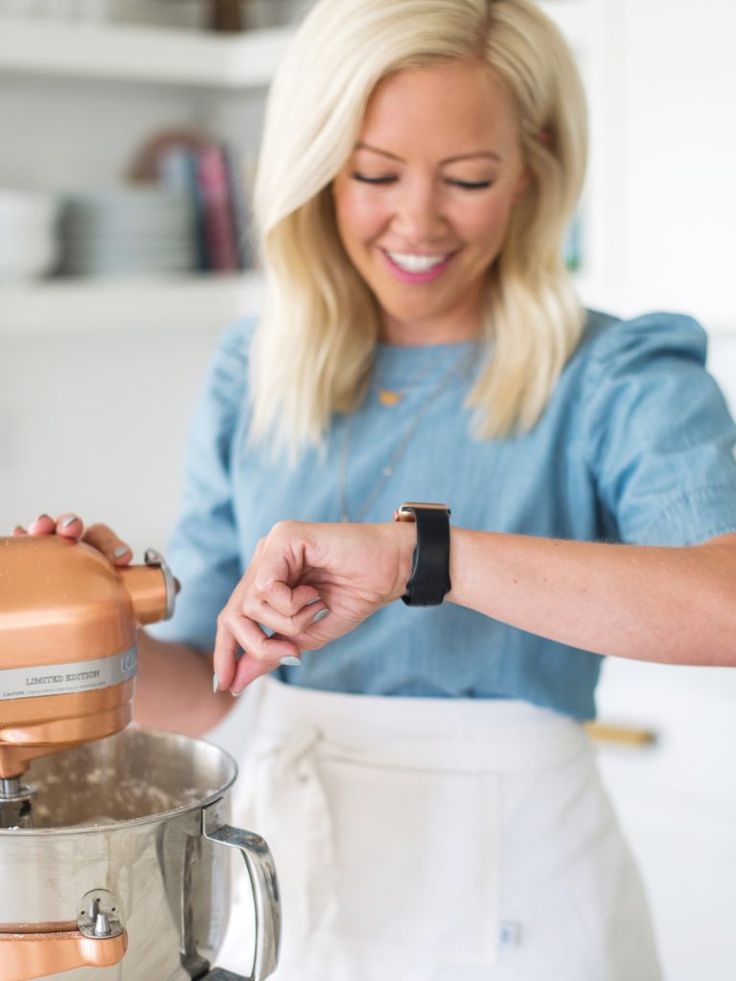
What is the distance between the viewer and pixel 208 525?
1399 millimetres

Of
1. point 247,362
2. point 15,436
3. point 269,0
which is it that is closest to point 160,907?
point 247,362

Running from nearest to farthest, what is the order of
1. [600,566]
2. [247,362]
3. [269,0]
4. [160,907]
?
[160,907]
[600,566]
[247,362]
[269,0]

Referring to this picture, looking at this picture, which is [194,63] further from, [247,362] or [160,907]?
[160,907]

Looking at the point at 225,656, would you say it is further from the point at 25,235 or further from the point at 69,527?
→ the point at 25,235

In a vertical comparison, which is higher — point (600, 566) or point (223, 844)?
point (600, 566)

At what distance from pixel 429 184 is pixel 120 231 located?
1.32 meters

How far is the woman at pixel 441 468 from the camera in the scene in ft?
3.85

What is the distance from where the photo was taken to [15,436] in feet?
8.54

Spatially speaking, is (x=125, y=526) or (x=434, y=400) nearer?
(x=434, y=400)

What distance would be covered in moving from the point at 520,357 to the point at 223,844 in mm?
618

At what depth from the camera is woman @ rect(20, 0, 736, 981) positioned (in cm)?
117

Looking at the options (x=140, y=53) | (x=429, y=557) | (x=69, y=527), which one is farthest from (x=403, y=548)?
(x=140, y=53)

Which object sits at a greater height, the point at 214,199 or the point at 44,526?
the point at 214,199

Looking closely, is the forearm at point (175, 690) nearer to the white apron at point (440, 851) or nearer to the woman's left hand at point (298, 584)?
the white apron at point (440, 851)
